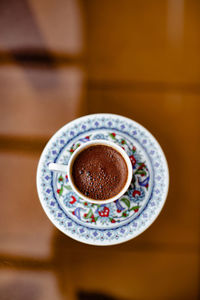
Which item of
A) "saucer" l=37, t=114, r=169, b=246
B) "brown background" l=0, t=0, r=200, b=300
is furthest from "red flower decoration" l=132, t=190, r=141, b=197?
"brown background" l=0, t=0, r=200, b=300

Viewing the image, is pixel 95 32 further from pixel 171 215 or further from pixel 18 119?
pixel 171 215

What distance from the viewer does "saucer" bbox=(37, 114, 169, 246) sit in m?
0.77

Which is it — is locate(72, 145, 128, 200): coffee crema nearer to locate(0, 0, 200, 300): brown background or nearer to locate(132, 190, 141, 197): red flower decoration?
locate(132, 190, 141, 197): red flower decoration

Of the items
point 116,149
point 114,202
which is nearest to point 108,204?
point 114,202

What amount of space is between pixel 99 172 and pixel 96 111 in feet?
0.70

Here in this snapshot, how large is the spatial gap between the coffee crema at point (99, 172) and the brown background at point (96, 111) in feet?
0.53

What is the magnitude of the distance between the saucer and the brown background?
0.10 meters

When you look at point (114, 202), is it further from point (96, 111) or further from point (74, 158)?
point (96, 111)

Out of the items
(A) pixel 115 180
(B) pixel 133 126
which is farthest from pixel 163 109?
(A) pixel 115 180

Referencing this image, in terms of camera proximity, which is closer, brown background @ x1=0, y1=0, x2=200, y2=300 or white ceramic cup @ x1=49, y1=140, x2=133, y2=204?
white ceramic cup @ x1=49, y1=140, x2=133, y2=204

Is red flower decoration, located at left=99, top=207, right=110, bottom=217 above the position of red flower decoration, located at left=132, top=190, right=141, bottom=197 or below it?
below

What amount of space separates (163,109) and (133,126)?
0.47 ft

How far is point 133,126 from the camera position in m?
0.80

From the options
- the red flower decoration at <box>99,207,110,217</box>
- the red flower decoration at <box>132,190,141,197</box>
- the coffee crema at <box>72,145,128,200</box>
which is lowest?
the red flower decoration at <box>99,207,110,217</box>
